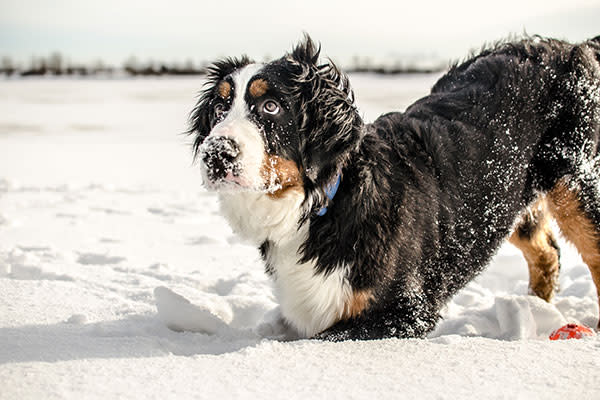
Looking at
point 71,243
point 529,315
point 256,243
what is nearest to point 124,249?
point 71,243

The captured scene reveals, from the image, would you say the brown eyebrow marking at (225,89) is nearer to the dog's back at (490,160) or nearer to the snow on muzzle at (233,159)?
the snow on muzzle at (233,159)

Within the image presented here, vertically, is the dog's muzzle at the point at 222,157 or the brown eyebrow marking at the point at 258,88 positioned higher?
the brown eyebrow marking at the point at 258,88

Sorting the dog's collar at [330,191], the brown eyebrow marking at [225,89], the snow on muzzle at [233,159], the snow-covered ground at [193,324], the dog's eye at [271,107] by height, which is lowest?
the snow-covered ground at [193,324]

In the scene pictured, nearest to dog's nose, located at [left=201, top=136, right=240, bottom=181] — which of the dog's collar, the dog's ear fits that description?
the dog's collar

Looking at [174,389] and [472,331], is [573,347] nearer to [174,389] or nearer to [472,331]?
[472,331]

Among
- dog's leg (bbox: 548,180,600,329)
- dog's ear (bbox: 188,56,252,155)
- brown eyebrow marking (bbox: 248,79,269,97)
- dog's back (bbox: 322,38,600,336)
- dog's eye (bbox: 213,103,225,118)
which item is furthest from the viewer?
dog's leg (bbox: 548,180,600,329)

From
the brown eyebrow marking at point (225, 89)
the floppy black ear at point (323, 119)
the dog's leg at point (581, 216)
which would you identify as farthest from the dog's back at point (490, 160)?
the brown eyebrow marking at point (225, 89)

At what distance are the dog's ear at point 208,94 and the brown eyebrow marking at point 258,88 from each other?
0.50 m

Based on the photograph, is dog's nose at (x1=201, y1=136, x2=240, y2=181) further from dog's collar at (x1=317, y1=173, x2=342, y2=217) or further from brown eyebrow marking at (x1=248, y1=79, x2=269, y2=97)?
dog's collar at (x1=317, y1=173, x2=342, y2=217)

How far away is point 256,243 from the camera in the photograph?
3.30 m

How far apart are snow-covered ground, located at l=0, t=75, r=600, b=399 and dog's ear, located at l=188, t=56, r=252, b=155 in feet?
0.72

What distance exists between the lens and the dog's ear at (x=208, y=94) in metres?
3.59

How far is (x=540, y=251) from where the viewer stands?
4555mm

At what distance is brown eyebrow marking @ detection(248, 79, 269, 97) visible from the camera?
3.08 metres
